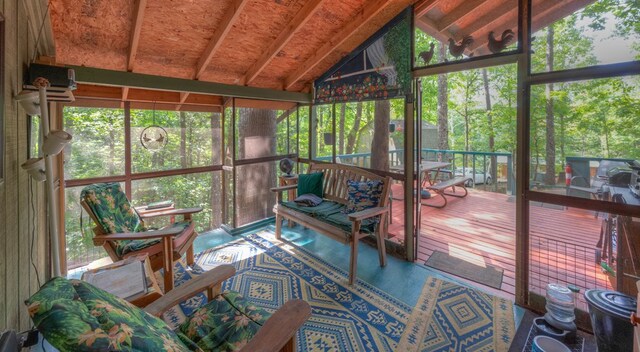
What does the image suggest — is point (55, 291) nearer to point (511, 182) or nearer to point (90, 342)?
point (90, 342)

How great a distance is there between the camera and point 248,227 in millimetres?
4656

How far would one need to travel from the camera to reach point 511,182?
20.3 ft

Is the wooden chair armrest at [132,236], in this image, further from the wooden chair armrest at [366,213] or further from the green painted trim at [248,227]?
the green painted trim at [248,227]

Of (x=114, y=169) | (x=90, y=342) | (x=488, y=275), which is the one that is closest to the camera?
(x=90, y=342)

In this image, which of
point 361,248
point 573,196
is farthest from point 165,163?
point 573,196

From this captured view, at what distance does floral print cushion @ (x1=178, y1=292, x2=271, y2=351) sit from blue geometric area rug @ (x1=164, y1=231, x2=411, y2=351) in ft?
2.23

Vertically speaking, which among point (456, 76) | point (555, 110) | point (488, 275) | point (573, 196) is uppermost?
point (456, 76)

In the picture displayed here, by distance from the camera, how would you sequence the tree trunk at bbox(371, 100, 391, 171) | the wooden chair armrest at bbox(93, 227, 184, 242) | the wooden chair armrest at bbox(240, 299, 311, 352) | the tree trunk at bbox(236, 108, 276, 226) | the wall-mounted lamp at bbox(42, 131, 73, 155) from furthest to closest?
the tree trunk at bbox(236, 108, 276, 226), the tree trunk at bbox(371, 100, 391, 171), the wooden chair armrest at bbox(93, 227, 184, 242), the wall-mounted lamp at bbox(42, 131, 73, 155), the wooden chair armrest at bbox(240, 299, 311, 352)

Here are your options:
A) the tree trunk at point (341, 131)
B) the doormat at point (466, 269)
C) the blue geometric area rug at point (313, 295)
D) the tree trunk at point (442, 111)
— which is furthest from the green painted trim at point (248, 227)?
Result: the tree trunk at point (442, 111)

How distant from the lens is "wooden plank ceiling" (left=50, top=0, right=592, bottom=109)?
8.49ft

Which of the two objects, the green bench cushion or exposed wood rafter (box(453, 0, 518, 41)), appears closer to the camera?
exposed wood rafter (box(453, 0, 518, 41))

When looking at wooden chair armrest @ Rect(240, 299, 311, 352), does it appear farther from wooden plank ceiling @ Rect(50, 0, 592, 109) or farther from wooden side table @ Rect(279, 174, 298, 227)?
wooden side table @ Rect(279, 174, 298, 227)

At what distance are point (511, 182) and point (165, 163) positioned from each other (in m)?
6.65

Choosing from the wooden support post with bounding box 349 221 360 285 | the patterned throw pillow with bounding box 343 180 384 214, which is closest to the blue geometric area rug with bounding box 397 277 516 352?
the wooden support post with bounding box 349 221 360 285
